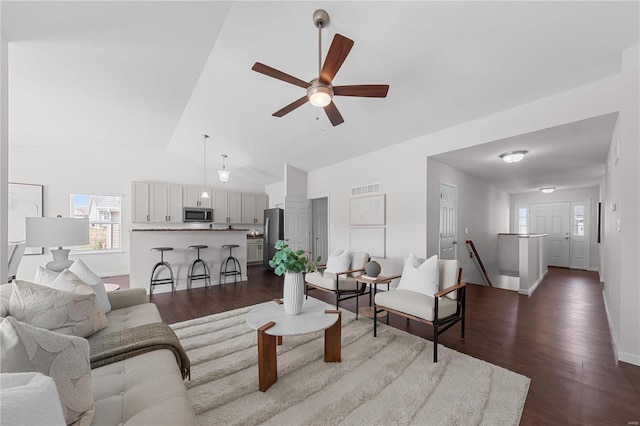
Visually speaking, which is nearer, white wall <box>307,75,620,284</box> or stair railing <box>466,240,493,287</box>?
white wall <box>307,75,620,284</box>

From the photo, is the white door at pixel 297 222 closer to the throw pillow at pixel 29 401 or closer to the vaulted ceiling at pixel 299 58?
the vaulted ceiling at pixel 299 58

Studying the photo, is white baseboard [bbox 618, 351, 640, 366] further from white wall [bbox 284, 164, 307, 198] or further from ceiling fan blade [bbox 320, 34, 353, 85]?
white wall [bbox 284, 164, 307, 198]

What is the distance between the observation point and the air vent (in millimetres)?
4877

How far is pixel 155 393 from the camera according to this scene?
1161 millimetres

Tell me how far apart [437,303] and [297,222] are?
14.3 feet

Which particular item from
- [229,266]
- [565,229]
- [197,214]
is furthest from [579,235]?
[197,214]

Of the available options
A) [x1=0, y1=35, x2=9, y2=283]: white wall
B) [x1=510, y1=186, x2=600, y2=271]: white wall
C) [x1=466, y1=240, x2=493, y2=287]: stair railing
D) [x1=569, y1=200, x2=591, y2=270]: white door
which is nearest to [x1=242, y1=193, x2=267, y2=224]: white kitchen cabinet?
[x1=466, y1=240, x2=493, y2=287]: stair railing

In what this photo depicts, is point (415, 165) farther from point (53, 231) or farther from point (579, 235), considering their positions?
point (579, 235)

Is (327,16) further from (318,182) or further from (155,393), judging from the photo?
(318,182)

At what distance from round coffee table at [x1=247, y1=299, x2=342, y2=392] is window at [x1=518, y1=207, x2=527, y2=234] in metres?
8.71

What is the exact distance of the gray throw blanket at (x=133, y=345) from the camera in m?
1.46

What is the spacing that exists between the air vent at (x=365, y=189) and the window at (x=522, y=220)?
21.2 ft

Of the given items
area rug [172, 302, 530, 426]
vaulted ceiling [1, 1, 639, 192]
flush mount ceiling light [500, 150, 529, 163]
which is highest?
vaulted ceiling [1, 1, 639, 192]

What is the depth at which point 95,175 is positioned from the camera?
5840 mm
